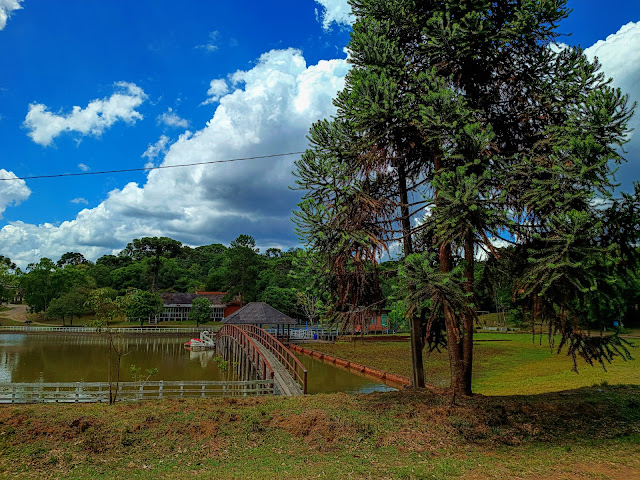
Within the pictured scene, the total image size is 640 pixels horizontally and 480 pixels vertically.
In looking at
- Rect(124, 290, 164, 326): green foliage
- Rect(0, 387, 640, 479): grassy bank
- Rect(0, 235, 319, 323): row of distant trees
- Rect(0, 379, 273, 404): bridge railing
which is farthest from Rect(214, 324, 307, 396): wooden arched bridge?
Rect(124, 290, 164, 326): green foliage

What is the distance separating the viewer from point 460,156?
8.69 meters

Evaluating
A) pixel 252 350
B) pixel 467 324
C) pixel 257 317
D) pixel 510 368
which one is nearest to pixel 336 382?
pixel 252 350

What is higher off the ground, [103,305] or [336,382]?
[103,305]

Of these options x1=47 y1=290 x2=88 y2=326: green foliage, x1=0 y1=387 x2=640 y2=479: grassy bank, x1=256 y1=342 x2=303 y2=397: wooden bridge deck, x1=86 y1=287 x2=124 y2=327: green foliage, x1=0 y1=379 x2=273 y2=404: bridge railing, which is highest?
x1=86 y1=287 x2=124 y2=327: green foliage

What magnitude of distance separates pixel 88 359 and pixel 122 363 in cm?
548

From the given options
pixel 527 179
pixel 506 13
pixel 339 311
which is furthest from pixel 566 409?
pixel 506 13

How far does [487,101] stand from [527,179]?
304cm

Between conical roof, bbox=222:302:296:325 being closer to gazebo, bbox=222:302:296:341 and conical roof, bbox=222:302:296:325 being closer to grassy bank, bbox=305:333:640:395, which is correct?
gazebo, bbox=222:302:296:341

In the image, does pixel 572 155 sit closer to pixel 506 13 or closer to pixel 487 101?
pixel 487 101

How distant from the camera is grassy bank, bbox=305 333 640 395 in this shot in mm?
18327

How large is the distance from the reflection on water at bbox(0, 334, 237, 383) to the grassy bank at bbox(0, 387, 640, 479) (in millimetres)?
8878

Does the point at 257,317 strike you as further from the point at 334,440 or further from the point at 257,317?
the point at 334,440

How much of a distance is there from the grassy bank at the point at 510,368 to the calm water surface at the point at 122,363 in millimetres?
3547

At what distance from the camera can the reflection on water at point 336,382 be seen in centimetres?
2192
